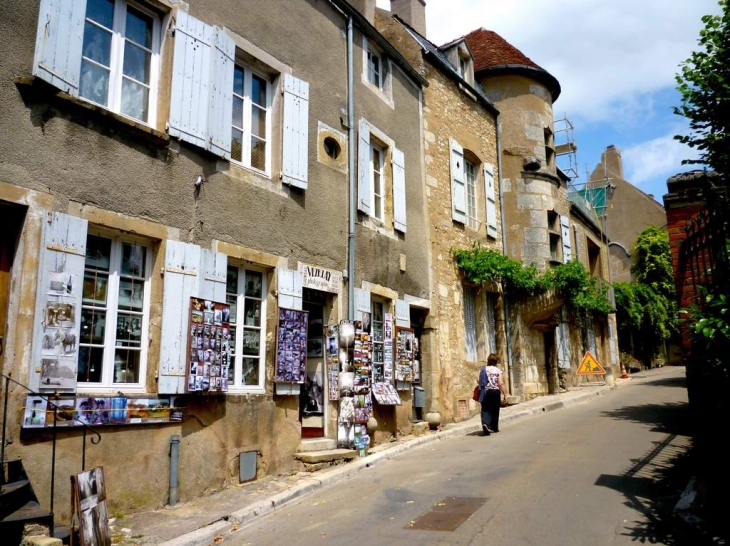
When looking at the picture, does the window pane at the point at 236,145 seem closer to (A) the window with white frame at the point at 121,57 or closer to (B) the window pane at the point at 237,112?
(B) the window pane at the point at 237,112

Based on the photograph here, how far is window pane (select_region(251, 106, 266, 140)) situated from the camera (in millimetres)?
8609

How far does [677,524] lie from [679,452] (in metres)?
3.00

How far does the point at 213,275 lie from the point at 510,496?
4.05 metres

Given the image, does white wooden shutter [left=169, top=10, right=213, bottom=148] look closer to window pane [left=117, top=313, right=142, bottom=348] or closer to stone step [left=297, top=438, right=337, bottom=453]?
window pane [left=117, top=313, right=142, bottom=348]

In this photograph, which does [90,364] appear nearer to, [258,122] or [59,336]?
[59,336]

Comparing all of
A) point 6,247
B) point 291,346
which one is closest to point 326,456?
point 291,346

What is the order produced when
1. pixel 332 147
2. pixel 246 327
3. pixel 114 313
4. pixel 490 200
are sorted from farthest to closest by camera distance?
1. pixel 490 200
2. pixel 332 147
3. pixel 246 327
4. pixel 114 313

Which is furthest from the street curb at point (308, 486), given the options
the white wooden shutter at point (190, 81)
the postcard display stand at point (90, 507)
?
the white wooden shutter at point (190, 81)

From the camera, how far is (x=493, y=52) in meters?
18.7

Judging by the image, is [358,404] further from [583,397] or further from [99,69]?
[583,397]

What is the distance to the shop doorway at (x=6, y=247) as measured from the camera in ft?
17.9

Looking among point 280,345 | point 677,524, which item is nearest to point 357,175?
point 280,345

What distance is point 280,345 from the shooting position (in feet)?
26.9

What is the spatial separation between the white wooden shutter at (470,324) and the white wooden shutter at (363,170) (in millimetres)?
4365
